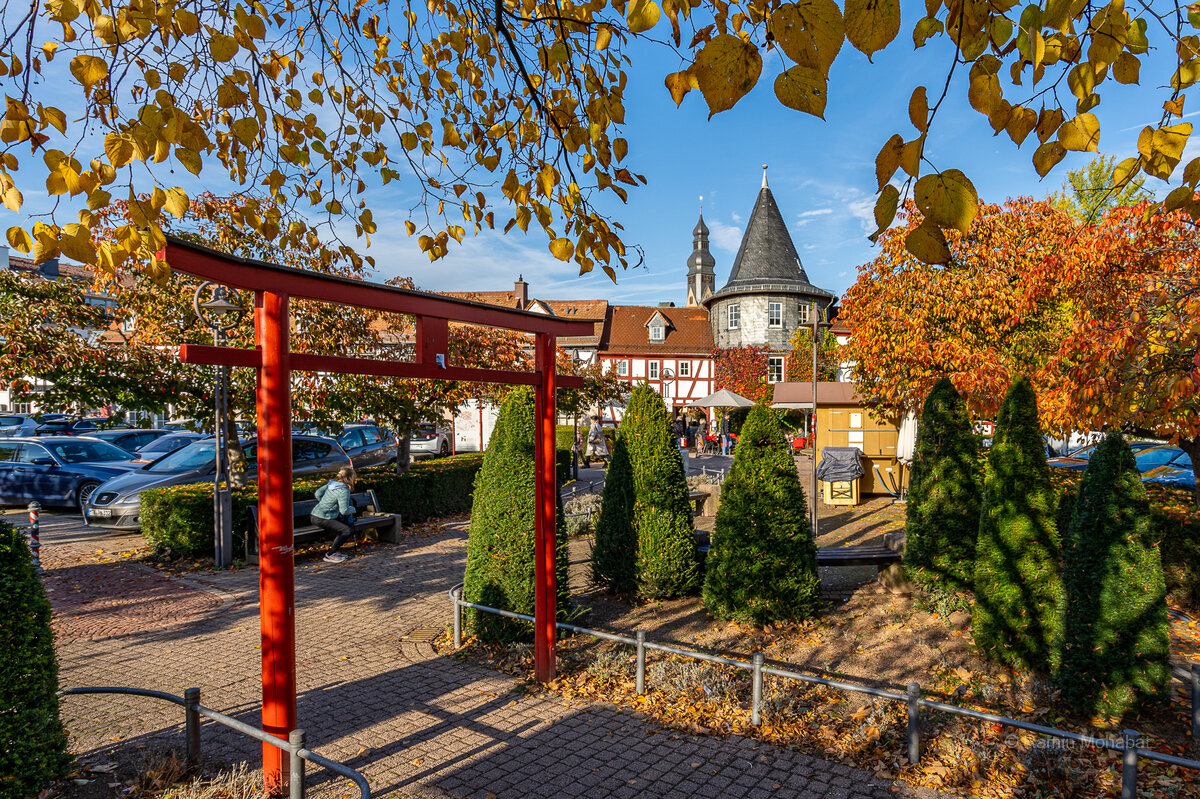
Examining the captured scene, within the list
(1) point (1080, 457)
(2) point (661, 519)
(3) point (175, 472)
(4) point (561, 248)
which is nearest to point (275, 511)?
(4) point (561, 248)

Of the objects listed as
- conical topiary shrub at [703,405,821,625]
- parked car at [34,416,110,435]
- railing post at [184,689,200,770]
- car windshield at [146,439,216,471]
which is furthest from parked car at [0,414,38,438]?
conical topiary shrub at [703,405,821,625]

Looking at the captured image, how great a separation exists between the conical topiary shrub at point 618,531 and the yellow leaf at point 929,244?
639 cm

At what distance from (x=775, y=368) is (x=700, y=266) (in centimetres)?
3832

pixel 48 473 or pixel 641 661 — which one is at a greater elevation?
pixel 48 473

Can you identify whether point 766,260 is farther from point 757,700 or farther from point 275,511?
point 275,511

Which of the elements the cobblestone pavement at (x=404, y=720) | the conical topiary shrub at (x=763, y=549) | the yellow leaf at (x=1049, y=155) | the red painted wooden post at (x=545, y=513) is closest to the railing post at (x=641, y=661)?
the cobblestone pavement at (x=404, y=720)

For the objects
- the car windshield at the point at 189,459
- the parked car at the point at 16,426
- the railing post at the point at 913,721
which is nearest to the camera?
the railing post at the point at 913,721

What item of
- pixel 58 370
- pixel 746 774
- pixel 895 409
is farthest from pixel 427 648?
pixel 895 409

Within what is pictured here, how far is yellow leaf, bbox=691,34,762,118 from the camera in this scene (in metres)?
2.09

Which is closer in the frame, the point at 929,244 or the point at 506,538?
the point at 929,244

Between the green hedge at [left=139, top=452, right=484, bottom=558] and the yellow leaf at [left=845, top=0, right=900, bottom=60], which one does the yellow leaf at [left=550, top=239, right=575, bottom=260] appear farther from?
the green hedge at [left=139, top=452, right=484, bottom=558]

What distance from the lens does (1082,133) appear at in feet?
6.89

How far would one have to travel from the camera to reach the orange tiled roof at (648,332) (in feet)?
146

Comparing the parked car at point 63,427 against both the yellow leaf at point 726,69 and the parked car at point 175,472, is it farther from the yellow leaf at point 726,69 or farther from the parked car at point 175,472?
the yellow leaf at point 726,69
